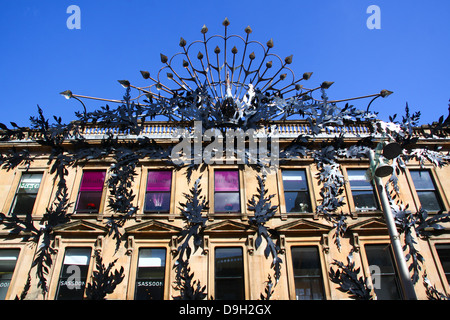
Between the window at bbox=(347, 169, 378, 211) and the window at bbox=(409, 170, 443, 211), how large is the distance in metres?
2.02

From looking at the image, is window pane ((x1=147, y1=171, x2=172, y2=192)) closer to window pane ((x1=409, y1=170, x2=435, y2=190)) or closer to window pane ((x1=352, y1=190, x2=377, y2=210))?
window pane ((x1=352, y1=190, x2=377, y2=210))

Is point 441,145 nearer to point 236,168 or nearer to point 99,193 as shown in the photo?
point 236,168

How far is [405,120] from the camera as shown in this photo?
1536cm

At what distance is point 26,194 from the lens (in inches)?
563

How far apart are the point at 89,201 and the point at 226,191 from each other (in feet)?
18.4

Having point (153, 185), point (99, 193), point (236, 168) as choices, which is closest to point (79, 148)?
point (99, 193)

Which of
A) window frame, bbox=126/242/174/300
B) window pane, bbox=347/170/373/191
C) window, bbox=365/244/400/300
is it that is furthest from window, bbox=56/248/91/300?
window pane, bbox=347/170/373/191

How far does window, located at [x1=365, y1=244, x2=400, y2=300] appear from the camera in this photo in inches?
470

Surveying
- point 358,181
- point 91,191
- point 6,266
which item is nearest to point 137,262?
point 91,191

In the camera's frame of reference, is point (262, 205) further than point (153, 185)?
No

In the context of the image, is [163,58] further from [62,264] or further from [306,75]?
[62,264]

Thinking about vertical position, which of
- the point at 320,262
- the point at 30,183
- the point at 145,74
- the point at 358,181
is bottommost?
the point at 320,262

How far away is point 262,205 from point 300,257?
7.72 feet
